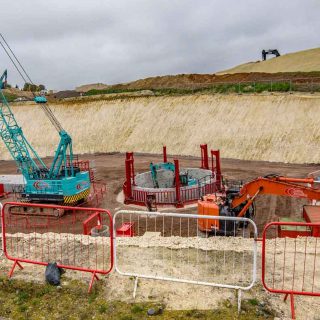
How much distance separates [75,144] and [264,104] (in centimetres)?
2205

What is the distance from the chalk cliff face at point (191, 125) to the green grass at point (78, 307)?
25.4 metres

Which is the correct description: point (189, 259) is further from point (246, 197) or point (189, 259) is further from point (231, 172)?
point (231, 172)

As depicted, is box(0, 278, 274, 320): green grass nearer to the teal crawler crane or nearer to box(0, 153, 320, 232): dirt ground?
box(0, 153, 320, 232): dirt ground

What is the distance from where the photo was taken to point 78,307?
763 cm

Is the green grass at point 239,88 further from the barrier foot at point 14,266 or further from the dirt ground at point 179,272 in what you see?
the barrier foot at point 14,266

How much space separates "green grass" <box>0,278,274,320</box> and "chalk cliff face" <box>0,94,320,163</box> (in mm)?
25408

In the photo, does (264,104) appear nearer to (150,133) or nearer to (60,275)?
(150,133)

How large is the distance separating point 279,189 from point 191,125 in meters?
27.4

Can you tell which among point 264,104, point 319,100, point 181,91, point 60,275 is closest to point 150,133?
point 181,91

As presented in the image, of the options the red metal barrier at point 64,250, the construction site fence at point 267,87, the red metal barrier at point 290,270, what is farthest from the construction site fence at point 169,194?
the construction site fence at point 267,87

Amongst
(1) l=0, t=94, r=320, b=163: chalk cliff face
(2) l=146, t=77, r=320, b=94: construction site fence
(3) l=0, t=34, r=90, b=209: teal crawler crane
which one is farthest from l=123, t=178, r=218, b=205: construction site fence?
(2) l=146, t=77, r=320, b=94: construction site fence

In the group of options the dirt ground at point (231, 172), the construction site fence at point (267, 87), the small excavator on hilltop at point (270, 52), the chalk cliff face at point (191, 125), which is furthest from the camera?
the small excavator on hilltop at point (270, 52)

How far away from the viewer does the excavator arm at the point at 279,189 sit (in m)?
12.0

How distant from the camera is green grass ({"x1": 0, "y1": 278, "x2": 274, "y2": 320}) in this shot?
7207mm
